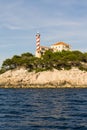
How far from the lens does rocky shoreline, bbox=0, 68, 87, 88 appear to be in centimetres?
13988

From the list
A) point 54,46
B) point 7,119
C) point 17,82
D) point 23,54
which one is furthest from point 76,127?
point 54,46

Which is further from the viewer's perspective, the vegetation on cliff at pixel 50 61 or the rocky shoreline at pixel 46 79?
the vegetation on cliff at pixel 50 61

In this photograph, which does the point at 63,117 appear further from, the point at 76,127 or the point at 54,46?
the point at 54,46

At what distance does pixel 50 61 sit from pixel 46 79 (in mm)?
9878

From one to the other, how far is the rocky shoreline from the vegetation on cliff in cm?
356

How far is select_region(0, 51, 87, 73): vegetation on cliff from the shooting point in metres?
146

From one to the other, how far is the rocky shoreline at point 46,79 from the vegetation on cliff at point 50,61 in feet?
11.7

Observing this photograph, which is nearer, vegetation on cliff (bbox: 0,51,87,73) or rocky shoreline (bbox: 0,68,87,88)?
rocky shoreline (bbox: 0,68,87,88)

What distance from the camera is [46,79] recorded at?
141000 mm

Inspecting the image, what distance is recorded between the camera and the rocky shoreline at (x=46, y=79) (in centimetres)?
13988

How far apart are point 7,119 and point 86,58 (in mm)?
119047

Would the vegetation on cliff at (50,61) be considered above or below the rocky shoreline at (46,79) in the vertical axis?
above

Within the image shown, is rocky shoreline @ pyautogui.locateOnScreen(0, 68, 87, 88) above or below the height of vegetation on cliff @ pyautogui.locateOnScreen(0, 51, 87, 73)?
below

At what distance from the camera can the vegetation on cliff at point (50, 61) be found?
146 metres
